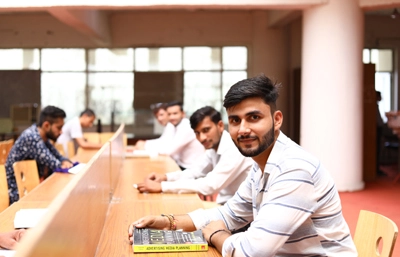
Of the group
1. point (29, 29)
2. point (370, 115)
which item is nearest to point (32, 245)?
point (370, 115)

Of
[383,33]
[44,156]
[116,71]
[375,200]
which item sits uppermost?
[383,33]

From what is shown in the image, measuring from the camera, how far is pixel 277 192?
5.77 feet

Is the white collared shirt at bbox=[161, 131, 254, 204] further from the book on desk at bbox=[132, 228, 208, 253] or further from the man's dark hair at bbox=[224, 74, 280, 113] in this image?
the man's dark hair at bbox=[224, 74, 280, 113]

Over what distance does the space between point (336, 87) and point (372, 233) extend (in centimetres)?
518

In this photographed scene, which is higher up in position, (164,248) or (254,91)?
(254,91)

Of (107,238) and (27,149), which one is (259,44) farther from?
(107,238)

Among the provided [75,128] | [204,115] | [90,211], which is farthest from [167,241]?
[75,128]

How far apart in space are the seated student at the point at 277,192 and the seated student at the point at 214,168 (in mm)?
1375

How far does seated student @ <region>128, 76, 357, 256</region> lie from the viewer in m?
1.73

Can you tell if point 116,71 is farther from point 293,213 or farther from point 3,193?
point 293,213

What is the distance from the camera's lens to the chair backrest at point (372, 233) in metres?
2.02

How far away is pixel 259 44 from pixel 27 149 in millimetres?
7680

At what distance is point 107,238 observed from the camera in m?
2.32

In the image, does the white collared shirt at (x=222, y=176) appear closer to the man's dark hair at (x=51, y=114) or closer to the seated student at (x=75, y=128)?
the man's dark hair at (x=51, y=114)
